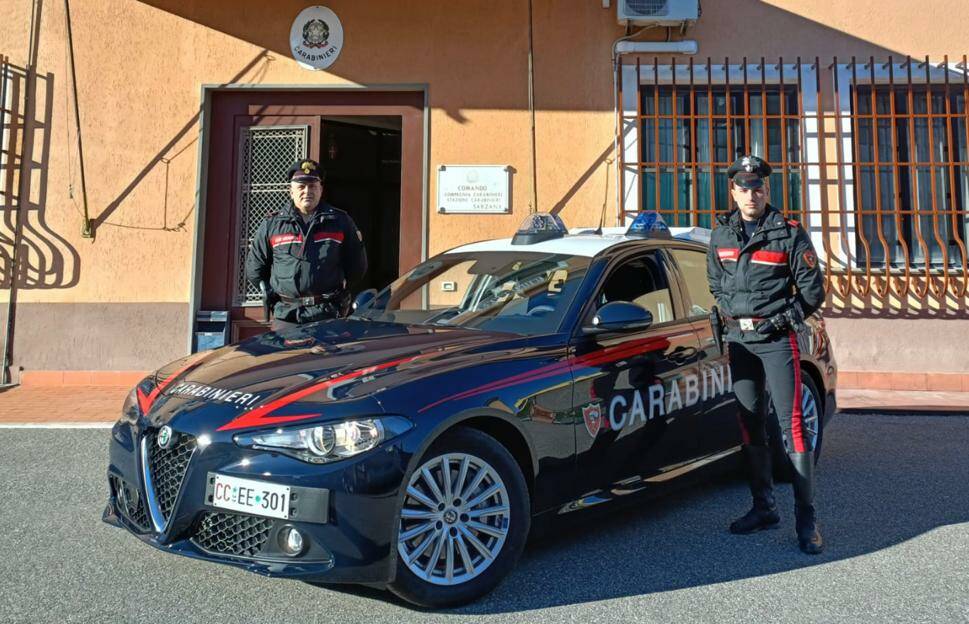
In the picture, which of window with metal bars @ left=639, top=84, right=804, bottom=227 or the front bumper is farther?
window with metal bars @ left=639, top=84, right=804, bottom=227

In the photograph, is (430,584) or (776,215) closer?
(430,584)

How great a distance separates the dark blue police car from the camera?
8.30ft

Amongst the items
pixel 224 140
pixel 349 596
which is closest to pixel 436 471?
pixel 349 596

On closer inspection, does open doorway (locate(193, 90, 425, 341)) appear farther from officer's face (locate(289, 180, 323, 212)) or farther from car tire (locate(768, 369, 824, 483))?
car tire (locate(768, 369, 824, 483))

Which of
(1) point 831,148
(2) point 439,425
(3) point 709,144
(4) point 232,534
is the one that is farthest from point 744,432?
(1) point 831,148

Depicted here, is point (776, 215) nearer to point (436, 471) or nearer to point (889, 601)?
point (889, 601)

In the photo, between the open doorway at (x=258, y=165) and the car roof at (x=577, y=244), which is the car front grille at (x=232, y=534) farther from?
the open doorway at (x=258, y=165)

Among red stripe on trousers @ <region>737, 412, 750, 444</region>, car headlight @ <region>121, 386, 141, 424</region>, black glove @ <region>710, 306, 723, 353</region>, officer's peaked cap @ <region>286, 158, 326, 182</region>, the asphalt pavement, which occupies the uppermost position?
officer's peaked cap @ <region>286, 158, 326, 182</region>

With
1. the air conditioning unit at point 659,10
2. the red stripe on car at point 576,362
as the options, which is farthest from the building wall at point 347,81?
the red stripe on car at point 576,362

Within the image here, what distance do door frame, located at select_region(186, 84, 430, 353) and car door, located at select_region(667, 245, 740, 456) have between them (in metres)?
4.96

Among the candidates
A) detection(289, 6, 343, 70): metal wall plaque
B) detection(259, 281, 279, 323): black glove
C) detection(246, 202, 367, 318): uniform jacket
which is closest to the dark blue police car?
detection(246, 202, 367, 318): uniform jacket

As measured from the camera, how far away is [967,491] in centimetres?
449

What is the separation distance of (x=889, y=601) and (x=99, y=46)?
9.65 metres

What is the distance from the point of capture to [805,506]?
11.5ft
